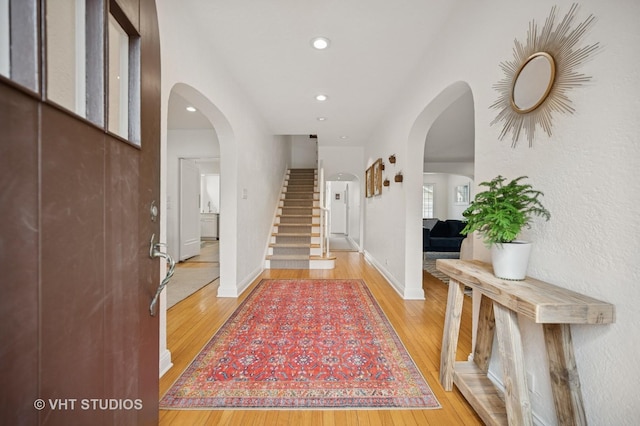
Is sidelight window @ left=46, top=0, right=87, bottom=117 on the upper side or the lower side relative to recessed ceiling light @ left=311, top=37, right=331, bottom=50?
lower

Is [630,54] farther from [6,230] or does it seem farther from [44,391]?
[44,391]

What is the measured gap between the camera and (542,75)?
1.17m

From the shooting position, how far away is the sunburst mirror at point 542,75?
3.40 ft

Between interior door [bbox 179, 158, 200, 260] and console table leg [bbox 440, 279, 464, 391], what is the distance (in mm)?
5001

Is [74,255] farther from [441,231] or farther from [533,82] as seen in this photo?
[441,231]

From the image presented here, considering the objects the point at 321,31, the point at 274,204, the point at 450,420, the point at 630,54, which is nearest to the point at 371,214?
the point at 274,204

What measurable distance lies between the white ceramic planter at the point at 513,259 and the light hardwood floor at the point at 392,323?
792mm

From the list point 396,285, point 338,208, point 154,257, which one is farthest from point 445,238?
point 154,257

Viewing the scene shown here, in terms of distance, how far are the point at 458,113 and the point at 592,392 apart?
4.09m

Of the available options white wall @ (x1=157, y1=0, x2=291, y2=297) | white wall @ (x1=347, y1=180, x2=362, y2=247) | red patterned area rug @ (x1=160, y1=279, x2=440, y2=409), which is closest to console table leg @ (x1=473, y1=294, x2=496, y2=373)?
red patterned area rug @ (x1=160, y1=279, x2=440, y2=409)

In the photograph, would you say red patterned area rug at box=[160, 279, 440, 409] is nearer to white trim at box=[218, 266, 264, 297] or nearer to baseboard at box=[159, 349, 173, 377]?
baseboard at box=[159, 349, 173, 377]

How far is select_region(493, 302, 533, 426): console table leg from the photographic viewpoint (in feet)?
3.37

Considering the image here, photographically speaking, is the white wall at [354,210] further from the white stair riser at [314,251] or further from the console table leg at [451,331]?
the console table leg at [451,331]

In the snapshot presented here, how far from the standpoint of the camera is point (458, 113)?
4172 millimetres
